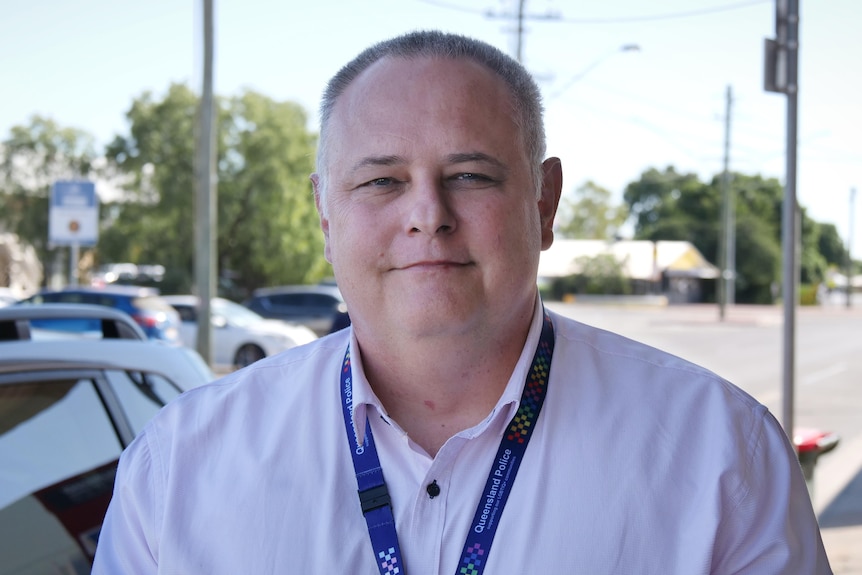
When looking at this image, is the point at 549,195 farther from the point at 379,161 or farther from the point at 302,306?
the point at 302,306

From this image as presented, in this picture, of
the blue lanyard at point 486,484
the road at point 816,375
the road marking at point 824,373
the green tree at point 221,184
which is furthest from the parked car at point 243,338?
the green tree at point 221,184

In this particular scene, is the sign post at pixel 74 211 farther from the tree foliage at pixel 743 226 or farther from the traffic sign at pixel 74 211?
the tree foliage at pixel 743 226

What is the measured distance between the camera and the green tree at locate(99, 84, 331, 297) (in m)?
33.8

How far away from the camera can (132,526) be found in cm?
167

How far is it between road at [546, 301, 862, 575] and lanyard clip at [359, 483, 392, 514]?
5.10 meters

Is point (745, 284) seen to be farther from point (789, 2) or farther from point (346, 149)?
point (346, 149)

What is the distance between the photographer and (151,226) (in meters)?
33.8

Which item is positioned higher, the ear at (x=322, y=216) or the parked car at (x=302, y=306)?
the ear at (x=322, y=216)

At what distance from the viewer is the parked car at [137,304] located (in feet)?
49.9

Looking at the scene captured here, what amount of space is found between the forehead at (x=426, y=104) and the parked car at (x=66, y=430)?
4.38 ft

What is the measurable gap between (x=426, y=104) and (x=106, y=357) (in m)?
1.66

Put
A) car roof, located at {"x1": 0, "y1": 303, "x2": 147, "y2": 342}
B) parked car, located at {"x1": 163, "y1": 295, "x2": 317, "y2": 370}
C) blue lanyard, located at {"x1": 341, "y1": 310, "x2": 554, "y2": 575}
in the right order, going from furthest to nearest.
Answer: parked car, located at {"x1": 163, "y1": 295, "x2": 317, "y2": 370}, car roof, located at {"x1": 0, "y1": 303, "x2": 147, "y2": 342}, blue lanyard, located at {"x1": 341, "y1": 310, "x2": 554, "y2": 575}

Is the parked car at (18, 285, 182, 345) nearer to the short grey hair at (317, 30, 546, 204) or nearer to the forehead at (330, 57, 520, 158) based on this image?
the short grey hair at (317, 30, 546, 204)

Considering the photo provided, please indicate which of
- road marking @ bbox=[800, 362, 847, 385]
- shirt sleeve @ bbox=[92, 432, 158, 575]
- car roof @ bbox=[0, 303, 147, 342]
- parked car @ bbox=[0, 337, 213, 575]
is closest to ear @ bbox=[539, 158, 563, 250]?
shirt sleeve @ bbox=[92, 432, 158, 575]
